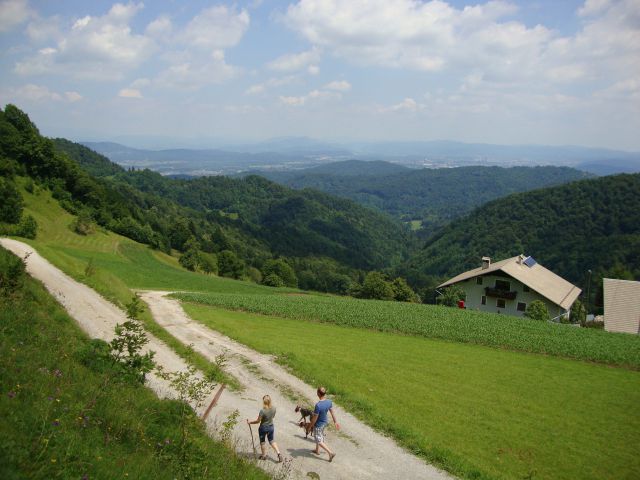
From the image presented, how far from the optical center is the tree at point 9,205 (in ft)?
173

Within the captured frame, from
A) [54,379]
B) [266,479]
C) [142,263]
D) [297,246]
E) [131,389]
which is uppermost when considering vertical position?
[54,379]

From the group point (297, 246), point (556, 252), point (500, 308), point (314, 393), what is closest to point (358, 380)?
point (314, 393)

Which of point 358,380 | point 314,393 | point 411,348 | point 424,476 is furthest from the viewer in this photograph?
point 411,348

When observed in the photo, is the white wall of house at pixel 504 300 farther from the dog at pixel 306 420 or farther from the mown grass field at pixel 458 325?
the dog at pixel 306 420

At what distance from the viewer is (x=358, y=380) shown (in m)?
19.9

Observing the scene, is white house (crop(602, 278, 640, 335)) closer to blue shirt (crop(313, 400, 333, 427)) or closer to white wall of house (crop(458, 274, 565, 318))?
white wall of house (crop(458, 274, 565, 318))

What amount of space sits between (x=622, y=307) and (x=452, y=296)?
1981cm

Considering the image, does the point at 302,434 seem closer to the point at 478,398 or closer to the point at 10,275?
the point at 478,398

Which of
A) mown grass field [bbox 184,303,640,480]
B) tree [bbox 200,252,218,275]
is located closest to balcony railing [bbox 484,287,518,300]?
mown grass field [bbox 184,303,640,480]

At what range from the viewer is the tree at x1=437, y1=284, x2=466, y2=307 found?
206 ft

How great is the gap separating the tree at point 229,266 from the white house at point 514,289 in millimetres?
49159

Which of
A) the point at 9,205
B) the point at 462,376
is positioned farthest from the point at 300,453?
the point at 9,205

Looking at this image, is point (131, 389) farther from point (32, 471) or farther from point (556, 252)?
point (556, 252)

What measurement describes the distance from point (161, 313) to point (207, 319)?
3.53 meters
